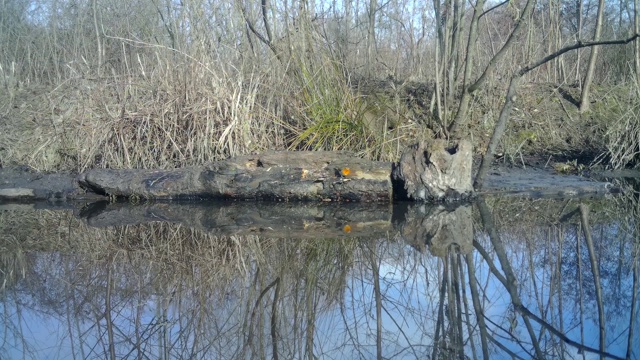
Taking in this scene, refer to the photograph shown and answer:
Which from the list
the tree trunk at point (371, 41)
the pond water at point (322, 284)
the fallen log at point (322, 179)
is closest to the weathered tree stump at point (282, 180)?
the fallen log at point (322, 179)

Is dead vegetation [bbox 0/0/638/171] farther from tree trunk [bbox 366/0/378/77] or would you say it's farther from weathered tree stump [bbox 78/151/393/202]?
weathered tree stump [bbox 78/151/393/202]

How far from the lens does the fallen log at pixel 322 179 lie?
23.2 ft

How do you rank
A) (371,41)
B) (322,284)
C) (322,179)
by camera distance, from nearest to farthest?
(322,284) → (322,179) → (371,41)

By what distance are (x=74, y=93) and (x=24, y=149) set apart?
114 cm

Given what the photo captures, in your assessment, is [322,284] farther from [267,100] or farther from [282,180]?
[267,100]

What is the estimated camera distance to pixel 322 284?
4.04 metres

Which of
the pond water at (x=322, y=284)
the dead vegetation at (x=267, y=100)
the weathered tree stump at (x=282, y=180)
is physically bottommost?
the pond water at (x=322, y=284)

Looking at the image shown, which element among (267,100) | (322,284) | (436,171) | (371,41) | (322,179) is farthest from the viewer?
(371,41)

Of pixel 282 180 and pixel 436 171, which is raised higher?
pixel 436 171

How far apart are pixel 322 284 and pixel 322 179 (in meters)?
3.31

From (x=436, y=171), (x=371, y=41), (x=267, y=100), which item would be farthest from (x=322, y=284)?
(x=371, y=41)

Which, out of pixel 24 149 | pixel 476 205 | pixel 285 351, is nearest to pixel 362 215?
pixel 476 205

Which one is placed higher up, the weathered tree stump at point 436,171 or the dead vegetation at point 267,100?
the dead vegetation at point 267,100

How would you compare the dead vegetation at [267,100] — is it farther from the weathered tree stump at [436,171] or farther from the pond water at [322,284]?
the pond water at [322,284]
